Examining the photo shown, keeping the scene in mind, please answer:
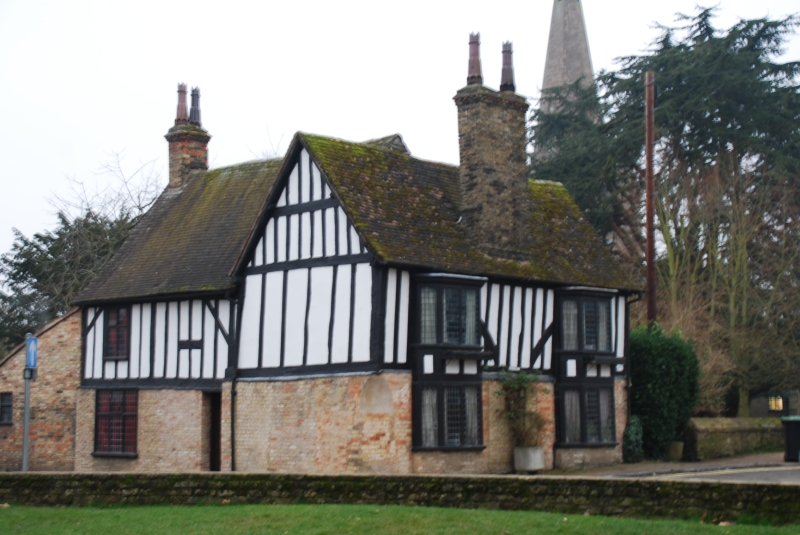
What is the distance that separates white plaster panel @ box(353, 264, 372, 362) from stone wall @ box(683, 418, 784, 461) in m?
9.35

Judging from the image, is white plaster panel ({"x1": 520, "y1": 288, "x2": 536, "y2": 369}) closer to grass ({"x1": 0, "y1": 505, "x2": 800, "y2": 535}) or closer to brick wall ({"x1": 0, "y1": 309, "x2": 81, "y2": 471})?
grass ({"x1": 0, "y1": 505, "x2": 800, "y2": 535})

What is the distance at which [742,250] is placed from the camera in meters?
33.9

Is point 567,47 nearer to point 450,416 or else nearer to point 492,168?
point 492,168

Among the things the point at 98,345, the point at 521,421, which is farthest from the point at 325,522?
the point at 98,345

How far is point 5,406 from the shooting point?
2753 cm

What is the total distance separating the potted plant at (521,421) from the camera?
2211cm

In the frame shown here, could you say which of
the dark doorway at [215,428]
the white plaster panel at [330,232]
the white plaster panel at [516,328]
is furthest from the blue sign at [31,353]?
the white plaster panel at [516,328]

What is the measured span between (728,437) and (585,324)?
17.1 feet

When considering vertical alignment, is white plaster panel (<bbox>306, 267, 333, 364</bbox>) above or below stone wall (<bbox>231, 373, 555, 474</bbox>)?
above

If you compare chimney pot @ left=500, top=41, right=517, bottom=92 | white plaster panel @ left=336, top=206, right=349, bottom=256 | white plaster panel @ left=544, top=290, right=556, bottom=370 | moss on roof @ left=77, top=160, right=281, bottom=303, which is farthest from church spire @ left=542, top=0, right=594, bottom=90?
white plaster panel @ left=336, top=206, right=349, bottom=256

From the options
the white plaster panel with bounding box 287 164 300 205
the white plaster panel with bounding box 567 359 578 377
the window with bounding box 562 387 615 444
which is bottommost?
the window with bounding box 562 387 615 444

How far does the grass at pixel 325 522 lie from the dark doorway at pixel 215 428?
26.9ft

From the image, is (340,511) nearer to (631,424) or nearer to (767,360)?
(631,424)

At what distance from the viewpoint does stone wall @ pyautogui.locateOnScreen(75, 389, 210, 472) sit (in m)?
23.7
